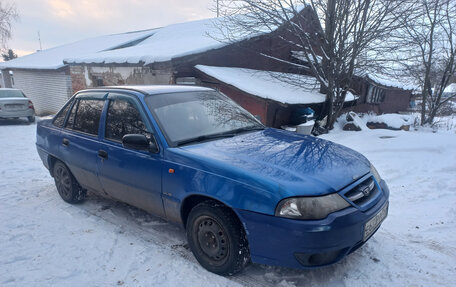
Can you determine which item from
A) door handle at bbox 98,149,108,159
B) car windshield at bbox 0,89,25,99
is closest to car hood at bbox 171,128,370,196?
door handle at bbox 98,149,108,159

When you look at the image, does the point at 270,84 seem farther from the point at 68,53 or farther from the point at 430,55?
the point at 68,53

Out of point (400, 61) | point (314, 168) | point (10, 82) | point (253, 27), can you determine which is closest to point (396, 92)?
point (400, 61)

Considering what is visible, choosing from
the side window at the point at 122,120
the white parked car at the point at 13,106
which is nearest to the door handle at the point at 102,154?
the side window at the point at 122,120

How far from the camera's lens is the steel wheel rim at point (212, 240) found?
257cm

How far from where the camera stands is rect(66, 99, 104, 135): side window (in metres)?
3.62

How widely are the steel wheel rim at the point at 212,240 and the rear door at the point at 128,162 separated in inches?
20.9

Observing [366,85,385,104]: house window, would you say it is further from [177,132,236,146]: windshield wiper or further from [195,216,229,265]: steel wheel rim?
[195,216,229,265]: steel wheel rim

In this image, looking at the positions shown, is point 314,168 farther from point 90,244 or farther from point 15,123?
point 15,123

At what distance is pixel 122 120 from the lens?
331 cm

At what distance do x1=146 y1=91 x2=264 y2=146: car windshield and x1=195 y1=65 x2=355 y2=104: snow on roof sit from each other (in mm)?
5140

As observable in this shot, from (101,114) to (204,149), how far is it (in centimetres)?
161

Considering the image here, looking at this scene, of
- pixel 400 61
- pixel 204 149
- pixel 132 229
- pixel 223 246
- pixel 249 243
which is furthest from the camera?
pixel 400 61

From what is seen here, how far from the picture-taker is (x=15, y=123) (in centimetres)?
1262

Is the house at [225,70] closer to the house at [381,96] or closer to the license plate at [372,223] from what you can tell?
the house at [381,96]
